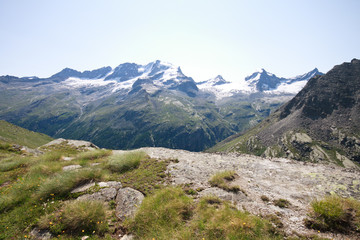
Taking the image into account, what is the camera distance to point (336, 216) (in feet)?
22.6

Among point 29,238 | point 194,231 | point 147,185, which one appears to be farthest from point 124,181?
point 194,231

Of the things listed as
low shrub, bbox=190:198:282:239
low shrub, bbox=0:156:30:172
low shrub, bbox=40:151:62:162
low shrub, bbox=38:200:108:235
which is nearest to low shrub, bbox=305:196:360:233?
low shrub, bbox=190:198:282:239

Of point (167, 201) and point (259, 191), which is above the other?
point (167, 201)

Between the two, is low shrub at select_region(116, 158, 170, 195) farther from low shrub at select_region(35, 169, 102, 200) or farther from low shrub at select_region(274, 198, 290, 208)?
low shrub at select_region(274, 198, 290, 208)

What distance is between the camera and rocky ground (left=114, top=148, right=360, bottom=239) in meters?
8.04

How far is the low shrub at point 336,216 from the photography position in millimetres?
6703

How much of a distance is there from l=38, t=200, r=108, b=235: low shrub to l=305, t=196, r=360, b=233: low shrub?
9192 mm

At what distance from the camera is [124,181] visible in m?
11.0

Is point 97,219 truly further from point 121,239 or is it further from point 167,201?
point 167,201

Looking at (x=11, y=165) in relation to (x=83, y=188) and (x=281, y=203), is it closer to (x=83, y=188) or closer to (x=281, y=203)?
(x=83, y=188)

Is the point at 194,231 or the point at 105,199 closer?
the point at 194,231

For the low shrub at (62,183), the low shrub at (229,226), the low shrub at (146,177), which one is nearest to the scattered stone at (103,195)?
the low shrub at (146,177)

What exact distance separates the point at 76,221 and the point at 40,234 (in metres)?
1.40

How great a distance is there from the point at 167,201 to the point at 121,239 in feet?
8.14
